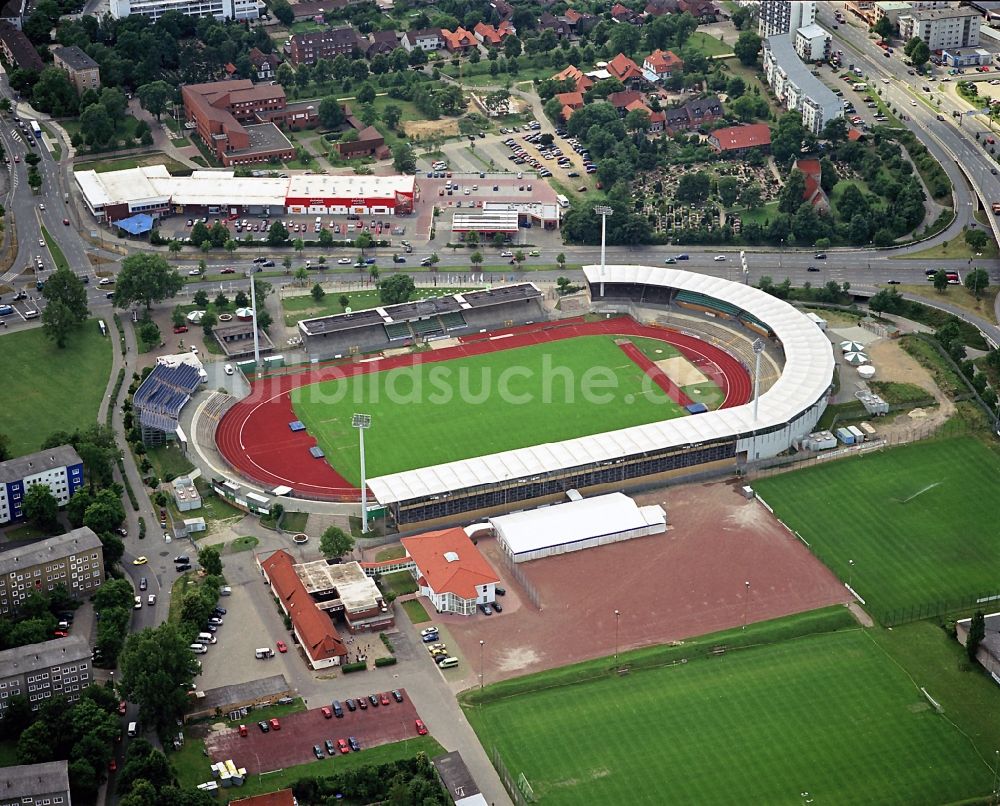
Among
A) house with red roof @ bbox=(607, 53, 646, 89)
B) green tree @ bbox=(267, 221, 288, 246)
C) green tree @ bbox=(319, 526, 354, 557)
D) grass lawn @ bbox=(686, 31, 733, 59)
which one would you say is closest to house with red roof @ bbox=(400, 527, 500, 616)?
green tree @ bbox=(319, 526, 354, 557)

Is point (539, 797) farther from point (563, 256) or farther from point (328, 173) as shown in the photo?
point (328, 173)

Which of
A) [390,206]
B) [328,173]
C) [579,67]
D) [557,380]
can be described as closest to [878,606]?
[557,380]

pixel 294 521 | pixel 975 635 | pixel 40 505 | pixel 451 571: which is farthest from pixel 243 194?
pixel 975 635

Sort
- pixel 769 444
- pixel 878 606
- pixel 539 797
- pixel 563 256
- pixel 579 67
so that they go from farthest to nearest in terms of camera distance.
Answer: pixel 579 67 < pixel 563 256 < pixel 769 444 < pixel 878 606 < pixel 539 797

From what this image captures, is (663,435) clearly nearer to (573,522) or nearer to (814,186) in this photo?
(573,522)

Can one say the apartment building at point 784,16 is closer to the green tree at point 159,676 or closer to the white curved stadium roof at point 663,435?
the white curved stadium roof at point 663,435

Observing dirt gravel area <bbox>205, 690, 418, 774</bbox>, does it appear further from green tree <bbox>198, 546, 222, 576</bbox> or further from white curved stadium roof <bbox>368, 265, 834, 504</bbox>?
white curved stadium roof <bbox>368, 265, 834, 504</bbox>
